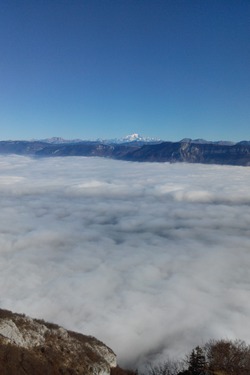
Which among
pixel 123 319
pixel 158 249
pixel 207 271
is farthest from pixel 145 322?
pixel 158 249

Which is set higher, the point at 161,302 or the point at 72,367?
the point at 72,367

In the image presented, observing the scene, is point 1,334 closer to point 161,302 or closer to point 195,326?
point 195,326

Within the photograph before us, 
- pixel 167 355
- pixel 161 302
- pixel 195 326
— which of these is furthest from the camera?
pixel 161 302

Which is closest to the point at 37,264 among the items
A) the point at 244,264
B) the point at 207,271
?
the point at 207,271

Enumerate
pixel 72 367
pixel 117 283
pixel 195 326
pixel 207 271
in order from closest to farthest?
pixel 72 367
pixel 195 326
pixel 117 283
pixel 207 271

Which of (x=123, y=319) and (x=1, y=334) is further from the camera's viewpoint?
(x=123, y=319)

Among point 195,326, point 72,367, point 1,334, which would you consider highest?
point 1,334
